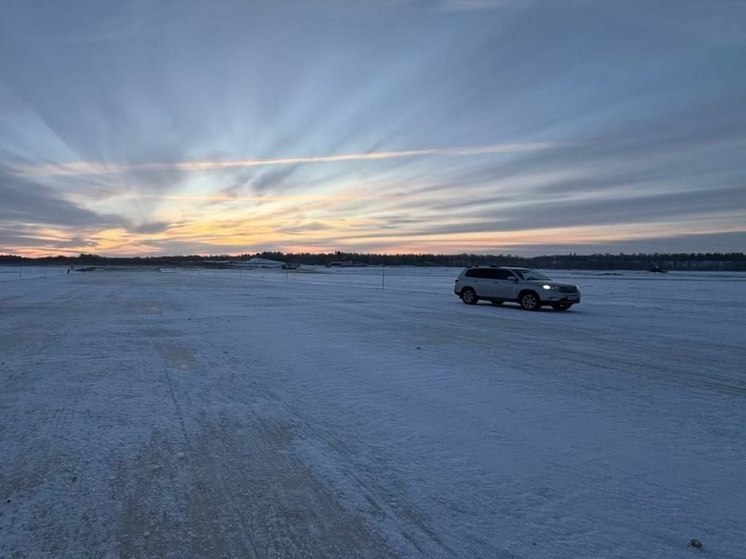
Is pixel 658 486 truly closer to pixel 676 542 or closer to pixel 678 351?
pixel 676 542

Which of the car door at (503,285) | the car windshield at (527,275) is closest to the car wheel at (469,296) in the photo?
the car door at (503,285)

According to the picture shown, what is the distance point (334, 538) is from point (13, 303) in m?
24.2

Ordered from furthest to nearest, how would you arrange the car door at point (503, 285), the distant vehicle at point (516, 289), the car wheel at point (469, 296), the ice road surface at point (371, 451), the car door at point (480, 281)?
1. the car wheel at point (469, 296)
2. the car door at point (480, 281)
3. the car door at point (503, 285)
4. the distant vehicle at point (516, 289)
5. the ice road surface at point (371, 451)

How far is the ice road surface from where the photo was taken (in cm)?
361

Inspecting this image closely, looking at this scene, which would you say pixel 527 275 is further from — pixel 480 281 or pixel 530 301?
pixel 480 281

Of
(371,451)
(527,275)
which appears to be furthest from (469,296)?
(371,451)

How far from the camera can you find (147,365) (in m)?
9.30

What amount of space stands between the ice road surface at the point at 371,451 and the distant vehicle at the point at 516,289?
9.92m

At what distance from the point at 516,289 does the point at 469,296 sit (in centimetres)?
243

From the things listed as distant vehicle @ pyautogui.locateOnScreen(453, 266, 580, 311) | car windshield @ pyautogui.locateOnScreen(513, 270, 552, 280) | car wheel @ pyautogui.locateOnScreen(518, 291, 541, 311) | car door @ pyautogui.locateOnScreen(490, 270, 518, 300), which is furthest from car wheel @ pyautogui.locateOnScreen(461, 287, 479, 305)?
car wheel @ pyautogui.locateOnScreen(518, 291, 541, 311)

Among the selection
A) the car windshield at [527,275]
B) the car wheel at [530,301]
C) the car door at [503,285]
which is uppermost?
the car windshield at [527,275]

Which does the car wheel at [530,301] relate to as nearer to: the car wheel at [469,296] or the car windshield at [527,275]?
the car windshield at [527,275]

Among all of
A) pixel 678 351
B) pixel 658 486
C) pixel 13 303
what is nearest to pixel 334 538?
pixel 658 486

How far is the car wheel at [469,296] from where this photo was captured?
78.6 ft
